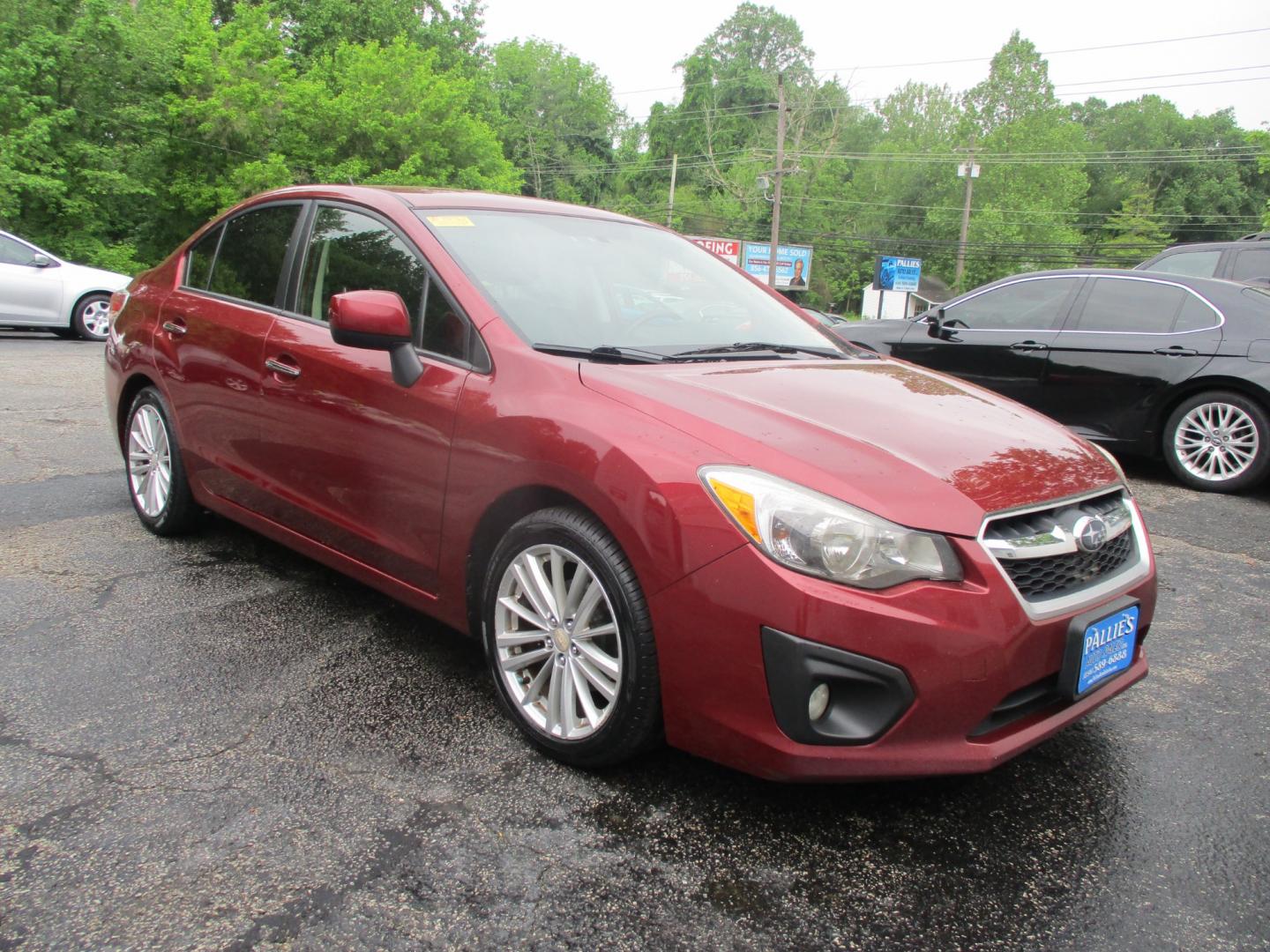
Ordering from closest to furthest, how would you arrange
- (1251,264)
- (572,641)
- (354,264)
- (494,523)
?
(572,641)
(494,523)
(354,264)
(1251,264)

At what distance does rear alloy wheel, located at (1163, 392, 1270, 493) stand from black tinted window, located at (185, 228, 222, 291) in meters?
5.89

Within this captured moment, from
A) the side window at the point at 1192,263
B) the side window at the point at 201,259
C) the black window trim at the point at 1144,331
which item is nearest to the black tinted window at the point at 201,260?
the side window at the point at 201,259

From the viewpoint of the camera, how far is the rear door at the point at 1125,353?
6.40m

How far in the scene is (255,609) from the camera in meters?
3.62

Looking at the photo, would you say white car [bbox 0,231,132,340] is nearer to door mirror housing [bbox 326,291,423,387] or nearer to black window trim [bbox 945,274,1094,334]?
black window trim [bbox 945,274,1094,334]

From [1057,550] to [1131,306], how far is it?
17.1 feet

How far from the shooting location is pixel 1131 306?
6.70 meters

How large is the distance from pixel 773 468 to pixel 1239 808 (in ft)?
5.08

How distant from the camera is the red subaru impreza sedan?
2.12m

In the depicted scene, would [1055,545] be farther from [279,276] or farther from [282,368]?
[279,276]

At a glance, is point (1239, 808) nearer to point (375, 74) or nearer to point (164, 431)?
point (164, 431)

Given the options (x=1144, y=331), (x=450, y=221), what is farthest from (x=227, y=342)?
(x=1144, y=331)

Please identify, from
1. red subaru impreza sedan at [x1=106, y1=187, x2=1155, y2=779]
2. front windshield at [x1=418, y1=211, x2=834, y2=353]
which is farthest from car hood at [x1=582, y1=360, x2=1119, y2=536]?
front windshield at [x1=418, y1=211, x2=834, y2=353]

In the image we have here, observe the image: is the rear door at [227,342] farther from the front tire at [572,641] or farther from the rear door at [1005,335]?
the rear door at [1005,335]
